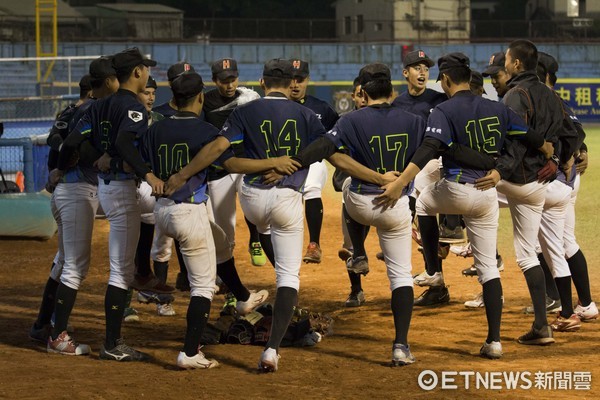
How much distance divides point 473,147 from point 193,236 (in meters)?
2.29

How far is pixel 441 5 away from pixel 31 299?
51.2 meters

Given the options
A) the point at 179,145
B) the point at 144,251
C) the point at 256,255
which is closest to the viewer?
the point at 179,145

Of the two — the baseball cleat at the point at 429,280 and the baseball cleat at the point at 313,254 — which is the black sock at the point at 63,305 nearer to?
the baseball cleat at the point at 313,254

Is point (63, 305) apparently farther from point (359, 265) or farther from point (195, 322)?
point (359, 265)

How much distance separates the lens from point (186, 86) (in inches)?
284

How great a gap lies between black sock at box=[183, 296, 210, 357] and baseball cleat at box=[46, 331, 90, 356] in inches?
40.5

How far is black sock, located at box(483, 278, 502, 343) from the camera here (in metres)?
7.70

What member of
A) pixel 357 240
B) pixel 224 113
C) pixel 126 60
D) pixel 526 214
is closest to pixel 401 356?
pixel 526 214

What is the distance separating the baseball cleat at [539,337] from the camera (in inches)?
319

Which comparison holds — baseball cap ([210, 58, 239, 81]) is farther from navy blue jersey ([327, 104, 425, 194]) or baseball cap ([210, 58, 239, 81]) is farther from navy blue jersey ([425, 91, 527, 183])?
navy blue jersey ([425, 91, 527, 183])

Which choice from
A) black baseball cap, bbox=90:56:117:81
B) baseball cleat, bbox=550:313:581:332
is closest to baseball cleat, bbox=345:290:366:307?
baseball cleat, bbox=550:313:581:332

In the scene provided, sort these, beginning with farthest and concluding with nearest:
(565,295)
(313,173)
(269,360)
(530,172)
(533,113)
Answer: (313,173) < (565,295) < (533,113) < (530,172) < (269,360)

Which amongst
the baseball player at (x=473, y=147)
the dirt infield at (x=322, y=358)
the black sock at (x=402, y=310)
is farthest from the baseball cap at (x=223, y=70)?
the black sock at (x=402, y=310)

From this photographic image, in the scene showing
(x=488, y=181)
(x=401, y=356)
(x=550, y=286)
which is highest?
(x=488, y=181)
